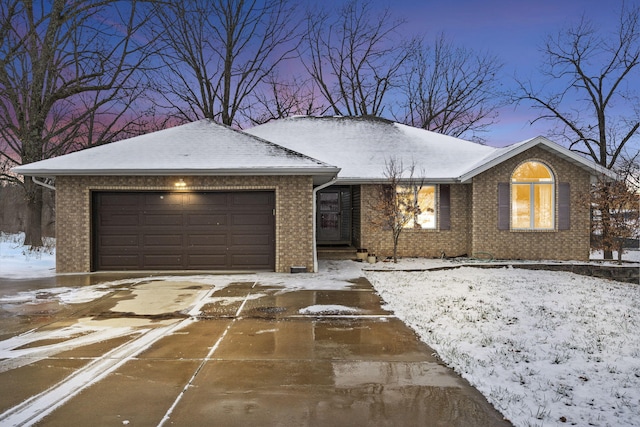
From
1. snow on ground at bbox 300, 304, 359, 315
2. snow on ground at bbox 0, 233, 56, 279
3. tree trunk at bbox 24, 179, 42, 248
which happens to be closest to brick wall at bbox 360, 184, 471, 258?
snow on ground at bbox 300, 304, 359, 315

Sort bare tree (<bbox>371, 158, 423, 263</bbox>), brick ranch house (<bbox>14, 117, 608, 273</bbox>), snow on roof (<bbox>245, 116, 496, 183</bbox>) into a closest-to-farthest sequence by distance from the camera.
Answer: brick ranch house (<bbox>14, 117, 608, 273</bbox>)
bare tree (<bbox>371, 158, 423, 263</bbox>)
snow on roof (<bbox>245, 116, 496, 183</bbox>)

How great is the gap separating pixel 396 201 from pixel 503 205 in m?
3.51

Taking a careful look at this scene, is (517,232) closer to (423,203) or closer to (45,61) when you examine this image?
(423,203)

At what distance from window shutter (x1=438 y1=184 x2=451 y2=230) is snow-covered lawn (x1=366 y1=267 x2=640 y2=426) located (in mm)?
4707

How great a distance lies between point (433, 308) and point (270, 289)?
345cm

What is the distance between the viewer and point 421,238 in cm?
1533

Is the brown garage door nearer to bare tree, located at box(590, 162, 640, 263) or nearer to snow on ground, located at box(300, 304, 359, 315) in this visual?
snow on ground, located at box(300, 304, 359, 315)

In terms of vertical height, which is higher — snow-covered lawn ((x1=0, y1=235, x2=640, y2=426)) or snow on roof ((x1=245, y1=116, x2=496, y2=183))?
snow on roof ((x1=245, y1=116, x2=496, y2=183))

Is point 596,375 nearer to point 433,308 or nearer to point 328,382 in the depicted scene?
point 328,382

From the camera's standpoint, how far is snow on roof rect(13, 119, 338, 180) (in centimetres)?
1127

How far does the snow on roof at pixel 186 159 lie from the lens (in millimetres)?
11273

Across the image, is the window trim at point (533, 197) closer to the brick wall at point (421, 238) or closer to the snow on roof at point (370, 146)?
the brick wall at point (421, 238)

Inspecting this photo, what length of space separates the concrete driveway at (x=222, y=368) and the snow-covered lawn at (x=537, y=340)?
12.7 inches

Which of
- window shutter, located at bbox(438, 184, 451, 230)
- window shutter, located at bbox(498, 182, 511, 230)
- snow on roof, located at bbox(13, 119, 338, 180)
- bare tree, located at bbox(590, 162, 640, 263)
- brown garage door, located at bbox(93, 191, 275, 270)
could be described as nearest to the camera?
snow on roof, located at bbox(13, 119, 338, 180)
